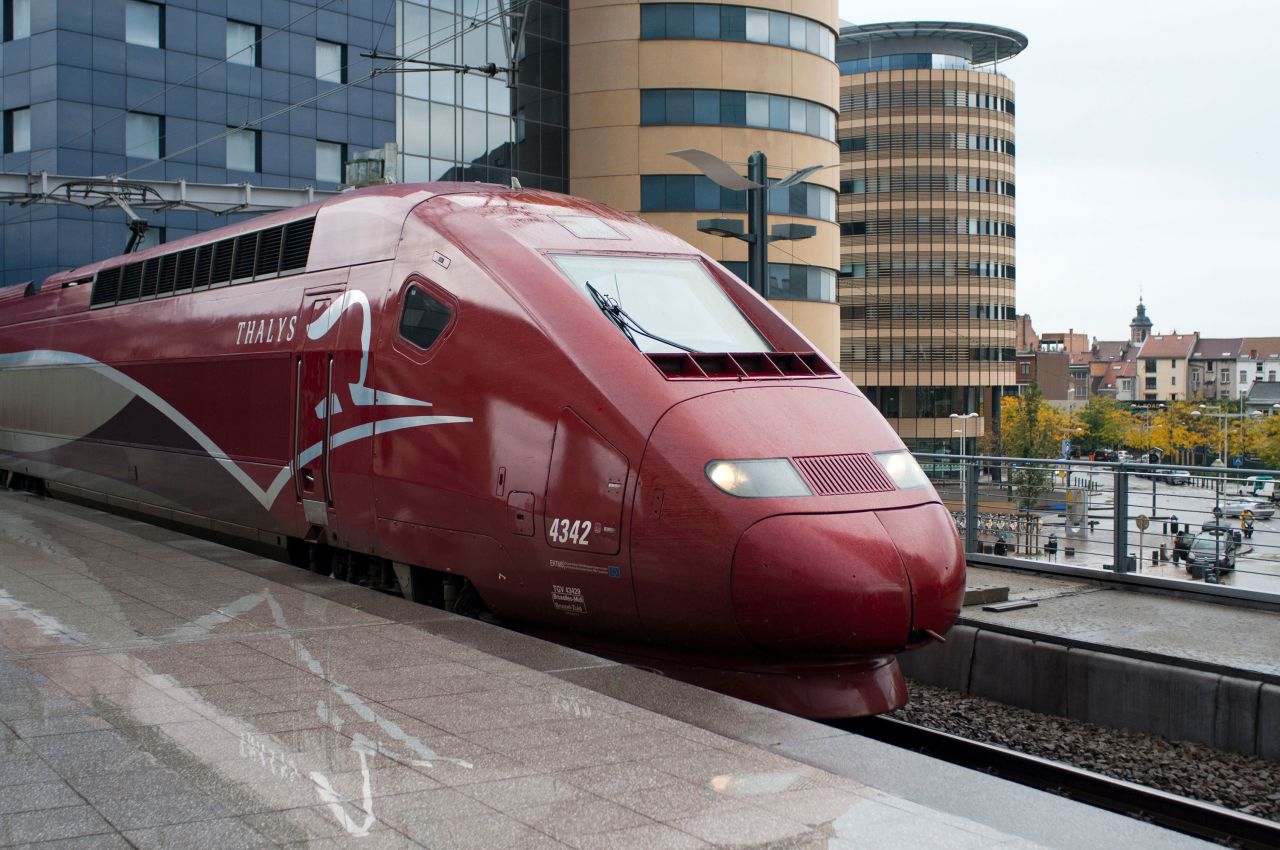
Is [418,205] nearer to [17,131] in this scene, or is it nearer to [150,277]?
[150,277]

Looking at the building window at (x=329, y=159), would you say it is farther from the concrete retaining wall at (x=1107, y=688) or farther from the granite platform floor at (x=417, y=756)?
the concrete retaining wall at (x=1107, y=688)

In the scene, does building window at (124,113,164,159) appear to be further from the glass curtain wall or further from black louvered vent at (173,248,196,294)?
black louvered vent at (173,248,196,294)

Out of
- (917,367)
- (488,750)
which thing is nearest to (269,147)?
(488,750)

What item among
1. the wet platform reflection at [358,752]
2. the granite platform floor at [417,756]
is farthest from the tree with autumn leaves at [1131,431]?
the wet platform reflection at [358,752]

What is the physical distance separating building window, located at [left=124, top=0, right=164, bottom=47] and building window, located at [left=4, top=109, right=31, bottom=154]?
4136 mm

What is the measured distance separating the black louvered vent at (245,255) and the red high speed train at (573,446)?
1.3 inches

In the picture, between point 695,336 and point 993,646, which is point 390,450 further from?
point 993,646

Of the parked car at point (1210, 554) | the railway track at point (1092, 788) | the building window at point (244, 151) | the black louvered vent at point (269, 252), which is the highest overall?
the building window at point (244, 151)

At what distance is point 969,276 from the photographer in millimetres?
88812

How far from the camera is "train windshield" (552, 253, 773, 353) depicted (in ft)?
25.3

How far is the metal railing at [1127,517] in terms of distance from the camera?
10250 mm

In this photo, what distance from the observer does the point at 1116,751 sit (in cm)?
796

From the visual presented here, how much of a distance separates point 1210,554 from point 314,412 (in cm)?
780

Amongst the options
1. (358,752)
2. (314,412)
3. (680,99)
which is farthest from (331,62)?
(358,752)
